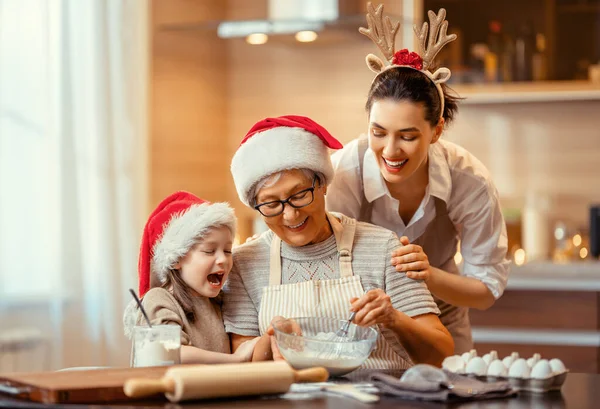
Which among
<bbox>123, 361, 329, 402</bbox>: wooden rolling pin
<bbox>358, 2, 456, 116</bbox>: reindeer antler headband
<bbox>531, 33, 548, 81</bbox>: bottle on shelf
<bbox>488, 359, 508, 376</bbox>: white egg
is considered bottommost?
<bbox>488, 359, 508, 376</bbox>: white egg

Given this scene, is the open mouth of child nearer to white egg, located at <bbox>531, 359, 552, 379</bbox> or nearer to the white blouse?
the white blouse

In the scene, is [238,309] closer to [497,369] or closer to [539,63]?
[497,369]

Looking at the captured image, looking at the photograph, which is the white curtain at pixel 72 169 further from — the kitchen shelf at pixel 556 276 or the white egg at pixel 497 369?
the white egg at pixel 497 369

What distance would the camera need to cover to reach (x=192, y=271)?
198 centimetres

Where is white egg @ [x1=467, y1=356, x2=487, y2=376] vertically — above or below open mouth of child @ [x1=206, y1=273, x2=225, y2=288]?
below

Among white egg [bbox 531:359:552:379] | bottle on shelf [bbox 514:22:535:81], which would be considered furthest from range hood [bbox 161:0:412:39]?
white egg [bbox 531:359:552:379]

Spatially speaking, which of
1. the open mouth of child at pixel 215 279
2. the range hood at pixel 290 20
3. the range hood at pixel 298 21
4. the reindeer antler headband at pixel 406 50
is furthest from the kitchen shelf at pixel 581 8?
the open mouth of child at pixel 215 279

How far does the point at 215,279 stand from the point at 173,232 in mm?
132

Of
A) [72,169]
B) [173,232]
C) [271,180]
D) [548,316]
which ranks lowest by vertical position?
[548,316]

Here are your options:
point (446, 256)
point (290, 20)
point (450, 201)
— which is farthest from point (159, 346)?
point (290, 20)

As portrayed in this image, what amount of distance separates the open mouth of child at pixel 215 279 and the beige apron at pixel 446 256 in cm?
78

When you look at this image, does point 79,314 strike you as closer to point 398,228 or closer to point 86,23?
point 86,23

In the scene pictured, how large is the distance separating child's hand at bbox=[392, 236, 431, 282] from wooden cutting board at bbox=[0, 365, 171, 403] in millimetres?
643

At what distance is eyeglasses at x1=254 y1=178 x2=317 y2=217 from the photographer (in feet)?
6.58
